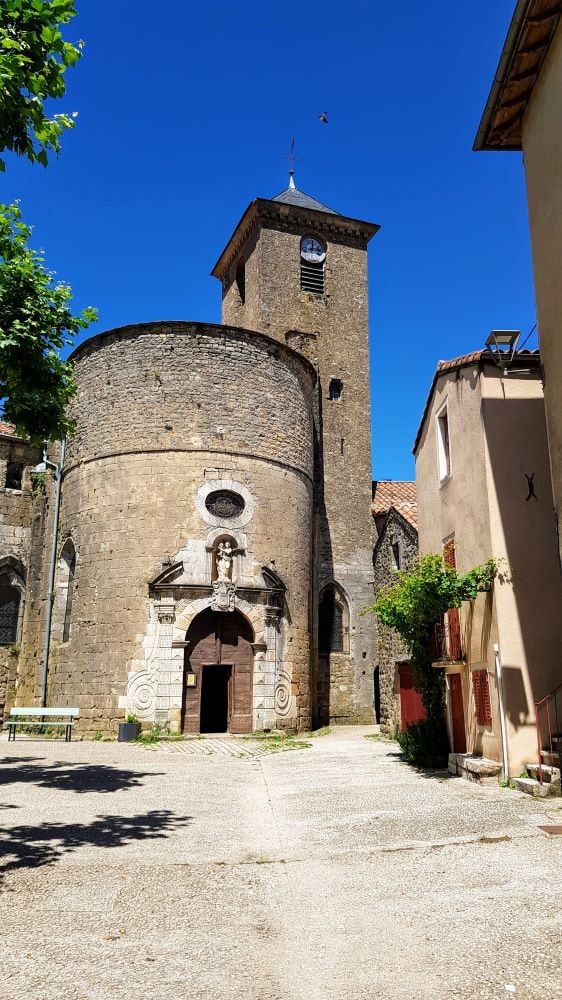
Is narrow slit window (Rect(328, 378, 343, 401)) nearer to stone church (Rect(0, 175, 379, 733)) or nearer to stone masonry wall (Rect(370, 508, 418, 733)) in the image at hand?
stone church (Rect(0, 175, 379, 733))

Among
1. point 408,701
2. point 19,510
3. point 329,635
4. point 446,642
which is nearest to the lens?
point 446,642

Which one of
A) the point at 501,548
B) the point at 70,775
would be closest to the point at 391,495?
Answer: the point at 501,548

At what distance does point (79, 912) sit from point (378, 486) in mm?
21791

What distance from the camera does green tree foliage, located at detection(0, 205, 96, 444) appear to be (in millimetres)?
8102

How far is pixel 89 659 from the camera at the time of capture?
17094mm

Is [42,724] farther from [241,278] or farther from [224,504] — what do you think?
[241,278]

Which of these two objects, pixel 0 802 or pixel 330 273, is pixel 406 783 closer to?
pixel 0 802

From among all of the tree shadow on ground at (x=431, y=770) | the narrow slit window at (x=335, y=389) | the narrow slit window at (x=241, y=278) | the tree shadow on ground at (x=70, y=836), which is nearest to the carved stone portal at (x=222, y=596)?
the tree shadow on ground at (x=431, y=770)

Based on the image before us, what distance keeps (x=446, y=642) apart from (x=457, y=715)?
52.6 inches

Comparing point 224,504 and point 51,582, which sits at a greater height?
point 224,504

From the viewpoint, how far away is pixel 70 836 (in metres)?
6.96

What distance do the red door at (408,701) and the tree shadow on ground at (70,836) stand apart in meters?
8.63

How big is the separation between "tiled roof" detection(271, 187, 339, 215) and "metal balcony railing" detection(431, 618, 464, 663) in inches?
740

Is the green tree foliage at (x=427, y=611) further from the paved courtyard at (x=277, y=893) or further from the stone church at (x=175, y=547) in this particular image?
the stone church at (x=175, y=547)
